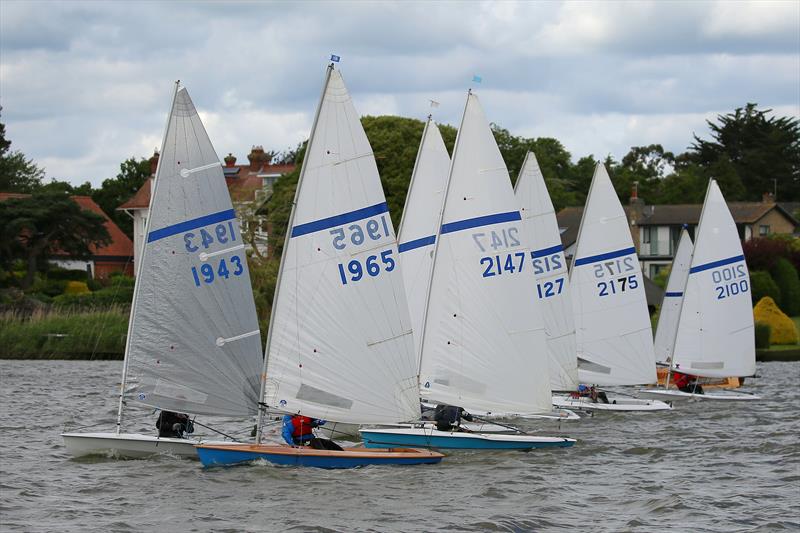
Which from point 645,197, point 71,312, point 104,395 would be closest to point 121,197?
point 645,197

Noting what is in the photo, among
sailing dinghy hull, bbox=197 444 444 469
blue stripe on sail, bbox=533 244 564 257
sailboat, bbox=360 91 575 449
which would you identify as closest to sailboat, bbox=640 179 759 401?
blue stripe on sail, bbox=533 244 564 257

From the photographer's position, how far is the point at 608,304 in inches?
1371

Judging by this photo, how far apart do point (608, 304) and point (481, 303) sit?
10.6 m

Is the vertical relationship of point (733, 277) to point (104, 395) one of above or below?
above

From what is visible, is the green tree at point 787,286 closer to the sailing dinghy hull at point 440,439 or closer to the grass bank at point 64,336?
the grass bank at point 64,336

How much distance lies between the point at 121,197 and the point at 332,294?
87727 millimetres

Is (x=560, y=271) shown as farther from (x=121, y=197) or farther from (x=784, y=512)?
(x=121, y=197)

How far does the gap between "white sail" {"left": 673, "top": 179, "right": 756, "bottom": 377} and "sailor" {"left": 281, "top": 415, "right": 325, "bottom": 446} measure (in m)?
19.2

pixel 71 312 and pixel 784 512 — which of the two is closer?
pixel 784 512

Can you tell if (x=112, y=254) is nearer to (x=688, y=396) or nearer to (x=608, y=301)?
(x=688, y=396)

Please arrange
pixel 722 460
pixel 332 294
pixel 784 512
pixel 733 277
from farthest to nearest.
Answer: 1. pixel 733 277
2. pixel 722 460
3. pixel 332 294
4. pixel 784 512

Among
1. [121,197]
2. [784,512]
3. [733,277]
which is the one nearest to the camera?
[784,512]

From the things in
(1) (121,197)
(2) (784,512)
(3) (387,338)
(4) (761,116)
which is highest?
(4) (761,116)

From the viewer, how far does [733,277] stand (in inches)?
1529
